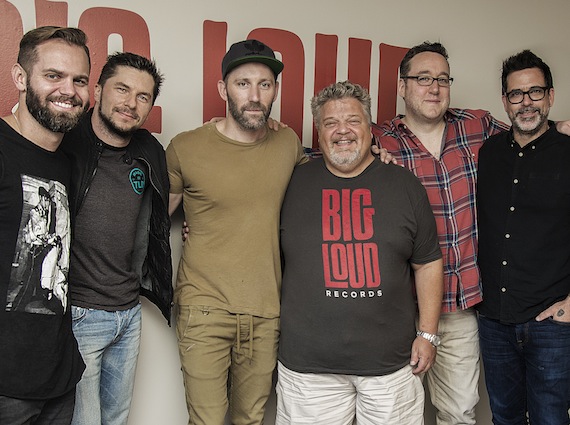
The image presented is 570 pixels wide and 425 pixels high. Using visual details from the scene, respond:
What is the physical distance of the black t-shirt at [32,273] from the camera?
1.46 metres

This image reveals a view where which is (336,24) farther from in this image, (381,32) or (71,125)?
(71,125)

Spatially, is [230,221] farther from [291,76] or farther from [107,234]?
[291,76]

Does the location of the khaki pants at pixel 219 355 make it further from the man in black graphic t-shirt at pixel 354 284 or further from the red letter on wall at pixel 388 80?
the red letter on wall at pixel 388 80

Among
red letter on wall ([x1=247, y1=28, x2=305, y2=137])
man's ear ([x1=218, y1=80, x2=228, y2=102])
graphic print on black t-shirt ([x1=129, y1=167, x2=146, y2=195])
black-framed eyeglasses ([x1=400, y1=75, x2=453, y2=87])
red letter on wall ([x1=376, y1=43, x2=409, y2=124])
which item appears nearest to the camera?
graphic print on black t-shirt ([x1=129, y1=167, x2=146, y2=195])

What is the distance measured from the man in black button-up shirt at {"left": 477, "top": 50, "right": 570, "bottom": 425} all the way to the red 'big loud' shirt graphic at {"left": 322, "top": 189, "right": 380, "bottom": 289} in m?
0.54

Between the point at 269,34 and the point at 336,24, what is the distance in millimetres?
382

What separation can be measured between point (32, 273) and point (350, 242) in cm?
106

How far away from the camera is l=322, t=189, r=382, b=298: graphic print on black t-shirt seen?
2.02 meters

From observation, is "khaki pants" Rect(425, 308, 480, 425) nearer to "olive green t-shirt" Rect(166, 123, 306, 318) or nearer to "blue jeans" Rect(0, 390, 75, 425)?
"olive green t-shirt" Rect(166, 123, 306, 318)

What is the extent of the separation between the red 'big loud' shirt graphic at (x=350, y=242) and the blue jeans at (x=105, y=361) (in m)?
0.74

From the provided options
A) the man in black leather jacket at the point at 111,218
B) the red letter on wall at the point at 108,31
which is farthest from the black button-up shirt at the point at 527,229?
the red letter on wall at the point at 108,31

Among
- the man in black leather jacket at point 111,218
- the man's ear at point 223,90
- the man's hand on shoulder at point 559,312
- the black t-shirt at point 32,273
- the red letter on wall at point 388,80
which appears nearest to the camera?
the black t-shirt at point 32,273

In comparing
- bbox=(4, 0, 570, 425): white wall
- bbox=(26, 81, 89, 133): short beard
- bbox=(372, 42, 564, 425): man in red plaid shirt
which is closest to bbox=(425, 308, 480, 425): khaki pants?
bbox=(372, 42, 564, 425): man in red plaid shirt

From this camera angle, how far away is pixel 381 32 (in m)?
2.93
